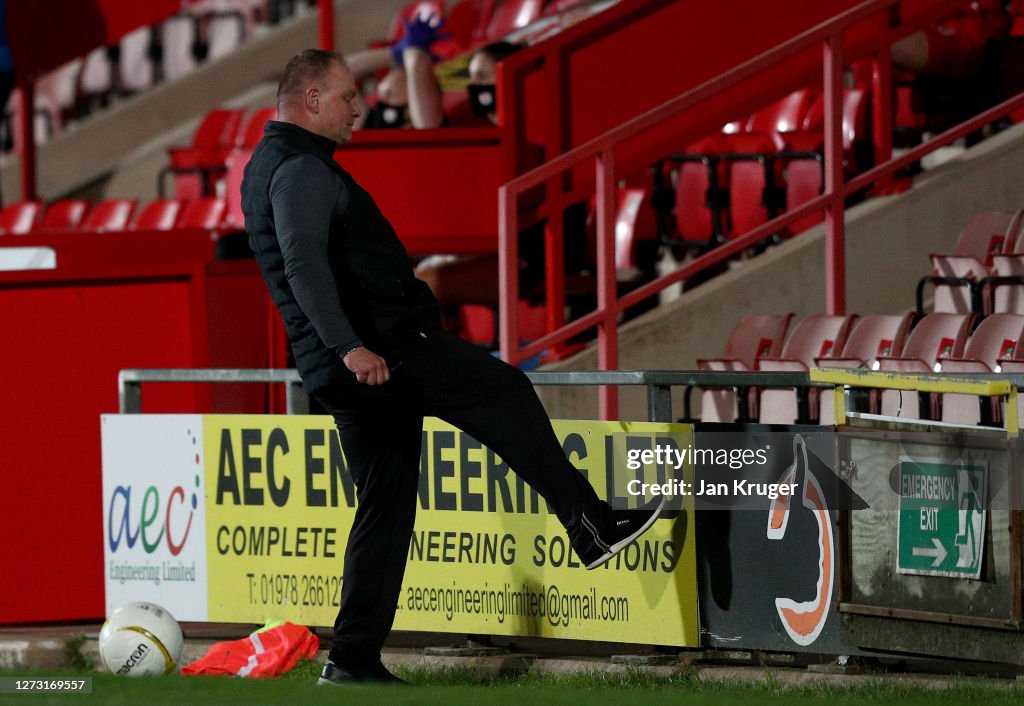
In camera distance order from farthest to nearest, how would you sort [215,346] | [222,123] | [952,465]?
[222,123] < [215,346] < [952,465]

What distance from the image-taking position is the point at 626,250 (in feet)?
33.3

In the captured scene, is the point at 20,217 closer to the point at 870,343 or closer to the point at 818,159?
the point at 818,159

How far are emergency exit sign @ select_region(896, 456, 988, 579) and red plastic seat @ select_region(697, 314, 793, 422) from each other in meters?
2.35

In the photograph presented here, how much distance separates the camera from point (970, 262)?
27.0ft

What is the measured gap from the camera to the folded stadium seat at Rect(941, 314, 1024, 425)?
7.08m

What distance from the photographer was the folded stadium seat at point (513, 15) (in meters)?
15.5

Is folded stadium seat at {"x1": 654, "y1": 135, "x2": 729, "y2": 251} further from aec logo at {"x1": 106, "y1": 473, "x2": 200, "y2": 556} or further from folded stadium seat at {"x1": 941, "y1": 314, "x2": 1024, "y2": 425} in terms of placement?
aec logo at {"x1": 106, "y1": 473, "x2": 200, "y2": 556}

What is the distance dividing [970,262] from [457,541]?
277 centimetres

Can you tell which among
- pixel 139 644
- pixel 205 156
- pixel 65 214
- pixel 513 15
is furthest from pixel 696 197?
pixel 65 214

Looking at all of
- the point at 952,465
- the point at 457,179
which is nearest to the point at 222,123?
the point at 457,179

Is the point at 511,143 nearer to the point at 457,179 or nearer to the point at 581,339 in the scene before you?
the point at 457,179

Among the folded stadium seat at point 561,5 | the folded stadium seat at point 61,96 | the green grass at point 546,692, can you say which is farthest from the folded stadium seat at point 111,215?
the green grass at point 546,692

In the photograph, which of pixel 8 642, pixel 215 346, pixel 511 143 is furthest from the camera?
pixel 511 143

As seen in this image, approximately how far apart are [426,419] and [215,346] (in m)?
1.55
